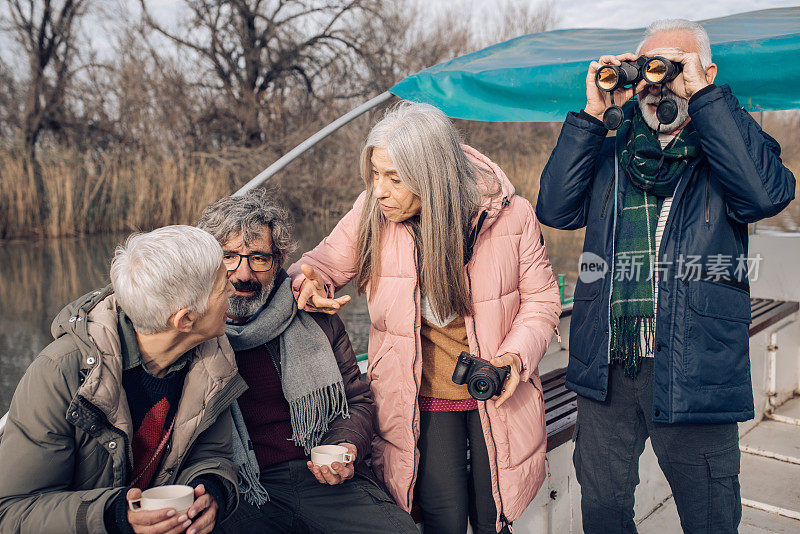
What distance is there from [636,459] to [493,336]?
55 centimetres

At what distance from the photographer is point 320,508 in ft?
6.33

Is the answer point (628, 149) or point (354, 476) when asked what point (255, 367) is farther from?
point (628, 149)

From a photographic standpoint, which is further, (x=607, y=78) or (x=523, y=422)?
(x=523, y=422)

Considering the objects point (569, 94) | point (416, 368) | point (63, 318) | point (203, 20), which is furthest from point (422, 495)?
point (203, 20)

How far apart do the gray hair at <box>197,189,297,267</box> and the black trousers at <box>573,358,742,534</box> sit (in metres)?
1.10

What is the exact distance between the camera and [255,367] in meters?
2.03

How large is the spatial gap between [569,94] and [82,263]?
5159mm

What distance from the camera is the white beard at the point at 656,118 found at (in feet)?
5.74

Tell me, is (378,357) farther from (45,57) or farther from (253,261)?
(45,57)

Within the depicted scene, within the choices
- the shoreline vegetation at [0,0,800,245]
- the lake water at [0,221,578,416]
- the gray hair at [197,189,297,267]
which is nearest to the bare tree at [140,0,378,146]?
the shoreline vegetation at [0,0,800,245]

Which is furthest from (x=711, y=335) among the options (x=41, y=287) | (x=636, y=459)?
(x=41, y=287)

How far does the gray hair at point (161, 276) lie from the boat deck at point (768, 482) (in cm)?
243

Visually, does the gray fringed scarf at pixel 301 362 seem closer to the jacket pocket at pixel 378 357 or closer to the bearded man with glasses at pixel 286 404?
the bearded man with glasses at pixel 286 404

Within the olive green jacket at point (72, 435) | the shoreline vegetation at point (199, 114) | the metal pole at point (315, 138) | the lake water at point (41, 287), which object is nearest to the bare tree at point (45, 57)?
the shoreline vegetation at point (199, 114)
